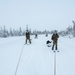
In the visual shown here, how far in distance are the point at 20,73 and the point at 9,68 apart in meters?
→ 1.06

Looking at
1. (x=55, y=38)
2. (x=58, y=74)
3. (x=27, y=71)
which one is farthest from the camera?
(x=55, y=38)

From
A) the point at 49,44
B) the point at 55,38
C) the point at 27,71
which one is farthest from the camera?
the point at 49,44

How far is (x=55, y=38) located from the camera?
13266 millimetres

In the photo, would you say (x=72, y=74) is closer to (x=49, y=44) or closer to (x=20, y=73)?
(x=20, y=73)

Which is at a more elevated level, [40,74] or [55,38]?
[55,38]

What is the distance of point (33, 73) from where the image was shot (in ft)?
21.2

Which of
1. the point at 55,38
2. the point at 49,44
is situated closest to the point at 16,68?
the point at 55,38

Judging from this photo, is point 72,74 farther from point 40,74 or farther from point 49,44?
point 49,44

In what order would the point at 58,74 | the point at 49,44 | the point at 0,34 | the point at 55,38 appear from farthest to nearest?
the point at 0,34 < the point at 49,44 < the point at 55,38 < the point at 58,74

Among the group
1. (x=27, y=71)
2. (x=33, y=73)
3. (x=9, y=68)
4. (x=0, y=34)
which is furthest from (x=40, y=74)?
(x=0, y=34)

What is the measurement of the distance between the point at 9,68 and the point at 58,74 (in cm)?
270

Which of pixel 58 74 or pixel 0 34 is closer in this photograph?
pixel 58 74

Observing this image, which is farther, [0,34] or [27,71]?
[0,34]

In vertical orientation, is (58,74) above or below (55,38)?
below
